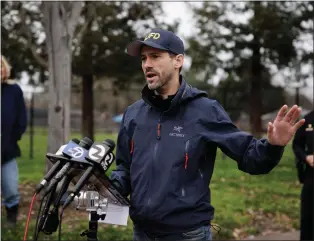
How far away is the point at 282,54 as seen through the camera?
56.3 feet

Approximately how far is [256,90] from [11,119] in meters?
12.9

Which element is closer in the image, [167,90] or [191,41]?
[167,90]

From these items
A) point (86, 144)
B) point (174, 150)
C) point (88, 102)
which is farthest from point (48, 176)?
point (88, 102)

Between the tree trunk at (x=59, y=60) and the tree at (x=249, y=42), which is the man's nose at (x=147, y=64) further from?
the tree at (x=249, y=42)

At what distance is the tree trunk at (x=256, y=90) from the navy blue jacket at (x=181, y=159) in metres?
14.1

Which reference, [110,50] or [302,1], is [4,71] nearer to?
[302,1]

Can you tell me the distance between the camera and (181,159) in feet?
9.13

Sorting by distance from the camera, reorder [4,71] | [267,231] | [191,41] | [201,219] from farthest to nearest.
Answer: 1. [191,41]
2. [267,231]
3. [4,71]
4. [201,219]

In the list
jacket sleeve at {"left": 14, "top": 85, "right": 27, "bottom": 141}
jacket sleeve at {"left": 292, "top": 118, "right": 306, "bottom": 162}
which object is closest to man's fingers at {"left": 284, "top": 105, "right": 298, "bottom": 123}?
jacket sleeve at {"left": 292, "top": 118, "right": 306, "bottom": 162}

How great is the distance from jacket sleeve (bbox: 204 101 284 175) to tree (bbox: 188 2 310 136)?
13.2 m

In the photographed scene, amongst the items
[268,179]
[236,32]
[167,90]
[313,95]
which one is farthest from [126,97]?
[167,90]

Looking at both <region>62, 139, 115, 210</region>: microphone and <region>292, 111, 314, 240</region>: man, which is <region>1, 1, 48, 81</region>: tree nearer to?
<region>292, 111, 314, 240</region>: man

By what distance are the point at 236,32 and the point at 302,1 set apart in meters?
2.55

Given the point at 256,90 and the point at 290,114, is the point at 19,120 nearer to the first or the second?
the point at 290,114
